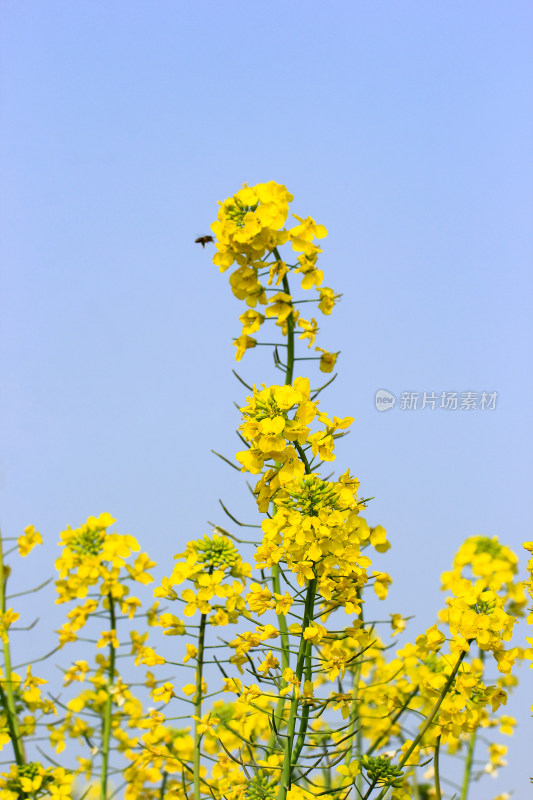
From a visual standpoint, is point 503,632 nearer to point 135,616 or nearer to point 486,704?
point 486,704

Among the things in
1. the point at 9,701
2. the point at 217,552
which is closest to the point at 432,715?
the point at 217,552

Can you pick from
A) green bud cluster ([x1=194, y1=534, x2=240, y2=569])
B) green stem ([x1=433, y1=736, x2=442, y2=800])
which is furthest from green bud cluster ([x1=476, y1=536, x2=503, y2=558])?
green bud cluster ([x1=194, y1=534, x2=240, y2=569])

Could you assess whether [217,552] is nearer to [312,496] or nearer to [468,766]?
[312,496]

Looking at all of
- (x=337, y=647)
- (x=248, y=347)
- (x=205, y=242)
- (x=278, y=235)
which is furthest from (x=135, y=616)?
(x=205, y=242)

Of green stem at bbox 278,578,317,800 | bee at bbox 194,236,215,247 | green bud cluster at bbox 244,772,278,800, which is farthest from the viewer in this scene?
bee at bbox 194,236,215,247

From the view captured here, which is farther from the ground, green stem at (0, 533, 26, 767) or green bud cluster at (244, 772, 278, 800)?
green stem at (0, 533, 26, 767)

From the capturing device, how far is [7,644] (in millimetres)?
2369

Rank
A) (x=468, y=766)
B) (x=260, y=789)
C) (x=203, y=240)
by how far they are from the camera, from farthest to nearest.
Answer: (x=203, y=240)
(x=468, y=766)
(x=260, y=789)

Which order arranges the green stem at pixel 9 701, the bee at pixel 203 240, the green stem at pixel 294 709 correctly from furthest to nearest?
1. the bee at pixel 203 240
2. the green stem at pixel 9 701
3. the green stem at pixel 294 709

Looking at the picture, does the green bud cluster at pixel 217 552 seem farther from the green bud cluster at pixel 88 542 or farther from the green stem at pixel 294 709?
the green stem at pixel 294 709

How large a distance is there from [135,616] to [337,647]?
0.70m

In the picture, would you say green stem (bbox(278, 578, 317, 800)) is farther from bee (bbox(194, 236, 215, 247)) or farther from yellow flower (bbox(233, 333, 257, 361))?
bee (bbox(194, 236, 215, 247))

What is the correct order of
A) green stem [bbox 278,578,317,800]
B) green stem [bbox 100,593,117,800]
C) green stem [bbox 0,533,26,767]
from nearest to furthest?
1. green stem [bbox 278,578,317,800]
2. green stem [bbox 100,593,117,800]
3. green stem [bbox 0,533,26,767]

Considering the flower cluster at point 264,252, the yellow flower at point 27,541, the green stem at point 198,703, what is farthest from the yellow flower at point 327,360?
the yellow flower at point 27,541
